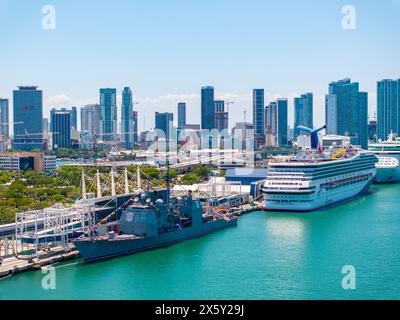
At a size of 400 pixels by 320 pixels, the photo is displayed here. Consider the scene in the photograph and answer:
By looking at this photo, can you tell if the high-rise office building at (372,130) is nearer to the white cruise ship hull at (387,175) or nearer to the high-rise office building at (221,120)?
the high-rise office building at (221,120)

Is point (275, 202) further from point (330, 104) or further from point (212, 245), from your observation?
point (330, 104)

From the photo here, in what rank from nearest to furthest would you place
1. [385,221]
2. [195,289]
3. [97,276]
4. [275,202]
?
[195,289] < [97,276] < [385,221] < [275,202]

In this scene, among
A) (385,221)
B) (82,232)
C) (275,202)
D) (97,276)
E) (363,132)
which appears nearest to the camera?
(97,276)

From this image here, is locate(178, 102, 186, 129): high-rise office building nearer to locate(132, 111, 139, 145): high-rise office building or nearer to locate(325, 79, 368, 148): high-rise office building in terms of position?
locate(132, 111, 139, 145): high-rise office building

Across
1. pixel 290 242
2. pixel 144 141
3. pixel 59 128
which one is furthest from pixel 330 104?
pixel 290 242

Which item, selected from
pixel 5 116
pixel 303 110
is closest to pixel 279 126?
pixel 303 110

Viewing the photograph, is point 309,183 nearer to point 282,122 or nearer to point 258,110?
point 258,110

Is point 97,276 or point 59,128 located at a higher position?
point 59,128
